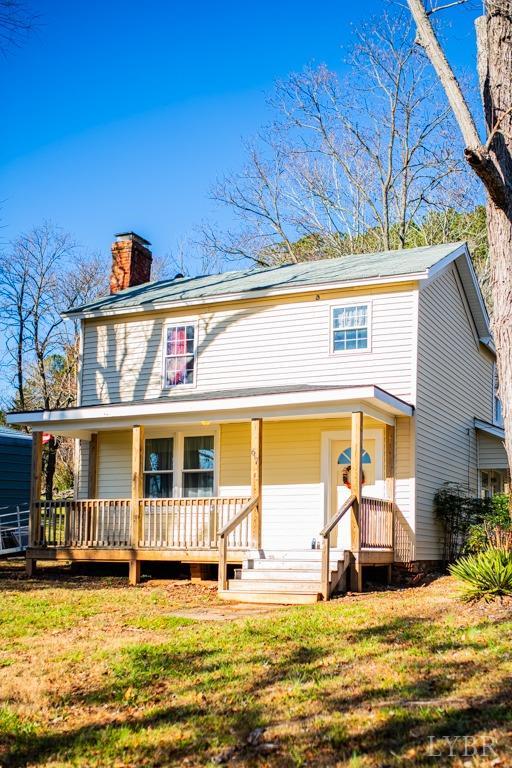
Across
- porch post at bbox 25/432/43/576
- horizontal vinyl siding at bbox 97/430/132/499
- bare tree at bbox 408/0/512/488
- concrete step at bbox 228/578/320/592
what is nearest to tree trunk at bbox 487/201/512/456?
bare tree at bbox 408/0/512/488

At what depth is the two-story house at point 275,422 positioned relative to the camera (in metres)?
14.8

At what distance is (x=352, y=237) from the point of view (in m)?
33.2

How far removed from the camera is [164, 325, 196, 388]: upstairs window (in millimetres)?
18328

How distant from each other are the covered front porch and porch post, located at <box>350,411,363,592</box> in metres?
0.02

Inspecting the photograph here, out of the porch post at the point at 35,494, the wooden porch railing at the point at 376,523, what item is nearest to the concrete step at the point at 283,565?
the wooden porch railing at the point at 376,523

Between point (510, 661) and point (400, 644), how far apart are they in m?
1.40

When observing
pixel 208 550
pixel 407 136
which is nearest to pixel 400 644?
pixel 208 550

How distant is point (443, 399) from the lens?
58.2ft

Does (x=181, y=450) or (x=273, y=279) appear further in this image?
(x=273, y=279)

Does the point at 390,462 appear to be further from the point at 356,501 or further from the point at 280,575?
the point at 280,575

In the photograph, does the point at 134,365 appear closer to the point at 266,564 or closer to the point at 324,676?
the point at 266,564

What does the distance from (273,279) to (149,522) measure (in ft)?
19.4

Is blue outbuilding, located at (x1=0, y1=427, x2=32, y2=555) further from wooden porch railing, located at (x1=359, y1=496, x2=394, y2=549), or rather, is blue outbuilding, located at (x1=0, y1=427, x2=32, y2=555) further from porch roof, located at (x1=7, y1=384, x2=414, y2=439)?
wooden porch railing, located at (x1=359, y1=496, x2=394, y2=549)

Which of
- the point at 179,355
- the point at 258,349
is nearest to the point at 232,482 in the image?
the point at 258,349
